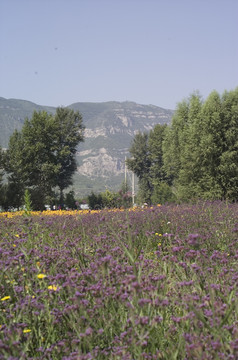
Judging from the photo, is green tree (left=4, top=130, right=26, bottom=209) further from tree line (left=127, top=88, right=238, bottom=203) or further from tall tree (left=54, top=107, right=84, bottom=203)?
tree line (left=127, top=88, right=238, bottom=203)

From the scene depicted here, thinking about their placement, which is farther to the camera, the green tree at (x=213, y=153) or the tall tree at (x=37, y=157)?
the tall tree at (x=37, y=157)

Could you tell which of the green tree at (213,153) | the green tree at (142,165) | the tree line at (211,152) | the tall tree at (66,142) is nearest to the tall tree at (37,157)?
the tall tree at (66,142)

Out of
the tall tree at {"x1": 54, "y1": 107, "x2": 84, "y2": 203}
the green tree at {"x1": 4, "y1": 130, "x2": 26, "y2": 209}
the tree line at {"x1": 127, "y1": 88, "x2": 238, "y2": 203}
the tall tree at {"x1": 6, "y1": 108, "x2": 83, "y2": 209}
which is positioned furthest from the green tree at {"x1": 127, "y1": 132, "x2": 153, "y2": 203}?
the tree line at {"x1": 127, "y1": 88, "x2": 238, "y2": 203}

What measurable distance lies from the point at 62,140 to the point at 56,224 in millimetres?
45228

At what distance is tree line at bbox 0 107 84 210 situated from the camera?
1588 inches

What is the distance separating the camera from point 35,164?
148 feet

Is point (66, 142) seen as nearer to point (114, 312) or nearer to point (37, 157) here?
point (37, 157)

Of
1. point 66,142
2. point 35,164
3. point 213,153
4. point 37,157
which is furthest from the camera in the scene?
point 66,142

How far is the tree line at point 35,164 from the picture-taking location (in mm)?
40344

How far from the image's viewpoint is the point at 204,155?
31.7 m

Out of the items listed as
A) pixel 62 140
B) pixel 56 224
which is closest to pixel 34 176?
pixel 62 140

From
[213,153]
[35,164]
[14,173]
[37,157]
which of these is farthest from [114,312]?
[35,164]

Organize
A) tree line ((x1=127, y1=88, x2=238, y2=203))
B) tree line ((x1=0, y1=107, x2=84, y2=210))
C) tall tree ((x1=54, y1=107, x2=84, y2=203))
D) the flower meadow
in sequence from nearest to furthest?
the flower meadow, tree line ((x1=127, y1=88, x2=238, y2=203)), tree line ((x1=0, y1=107, x2=84, y2=210)), tall tree ((x1=54, y1=107, x2=84, y2=203))

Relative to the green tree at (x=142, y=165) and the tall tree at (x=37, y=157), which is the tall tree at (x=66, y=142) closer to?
the tall tree at (x=37, y=157)
